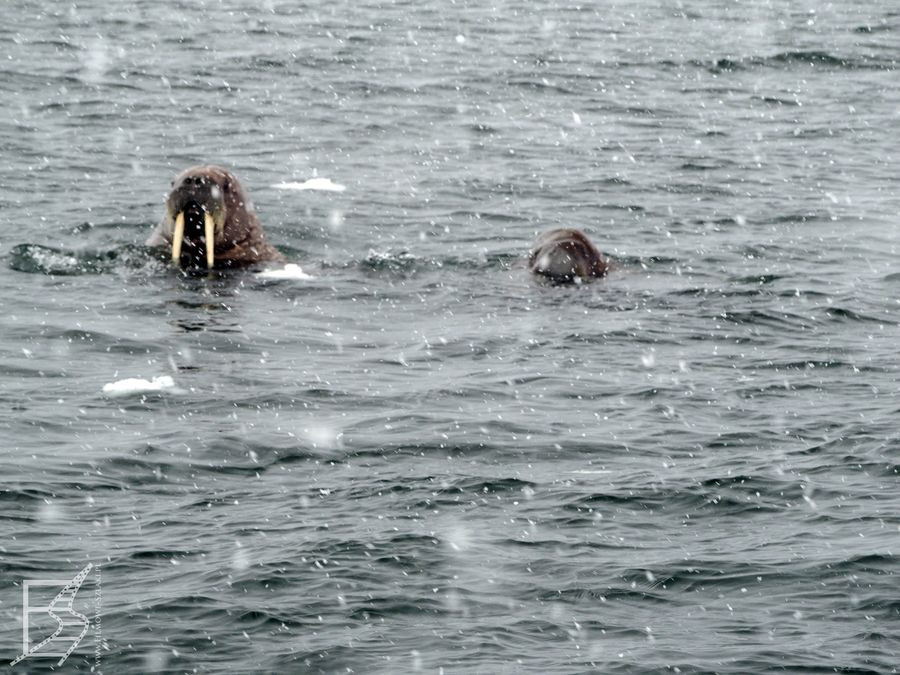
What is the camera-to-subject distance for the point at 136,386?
12.8 m

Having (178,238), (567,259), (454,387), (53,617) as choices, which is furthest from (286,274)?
(53,617)

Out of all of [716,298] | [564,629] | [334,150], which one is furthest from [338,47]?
[564,629]

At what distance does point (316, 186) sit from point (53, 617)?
1339cm

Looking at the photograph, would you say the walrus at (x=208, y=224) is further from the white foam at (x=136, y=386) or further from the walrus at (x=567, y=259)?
the white foam at (x=136, y=386)

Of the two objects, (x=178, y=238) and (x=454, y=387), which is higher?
(x=178, y=238)

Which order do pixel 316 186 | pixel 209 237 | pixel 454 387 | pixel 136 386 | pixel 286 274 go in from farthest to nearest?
pixel 316 186 → pixel 286 274 → pixel 209 237 → pixel 454 387 → pixel 136 386

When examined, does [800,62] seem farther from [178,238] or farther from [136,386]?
[136,386]

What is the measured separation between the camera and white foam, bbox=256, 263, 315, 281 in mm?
16656

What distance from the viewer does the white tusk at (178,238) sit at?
16547 millimetres

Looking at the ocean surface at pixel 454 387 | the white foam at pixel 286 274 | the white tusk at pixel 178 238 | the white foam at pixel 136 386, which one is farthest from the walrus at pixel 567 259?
the white foam at pixel 136 386

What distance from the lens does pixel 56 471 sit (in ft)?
35.6

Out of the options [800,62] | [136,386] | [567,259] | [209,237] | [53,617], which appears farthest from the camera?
[800,62]

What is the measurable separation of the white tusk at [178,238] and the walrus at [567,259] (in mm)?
3206

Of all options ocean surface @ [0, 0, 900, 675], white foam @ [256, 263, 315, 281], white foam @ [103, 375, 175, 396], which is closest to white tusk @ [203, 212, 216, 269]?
ocean surface @ [0, 0, 900, 675]
